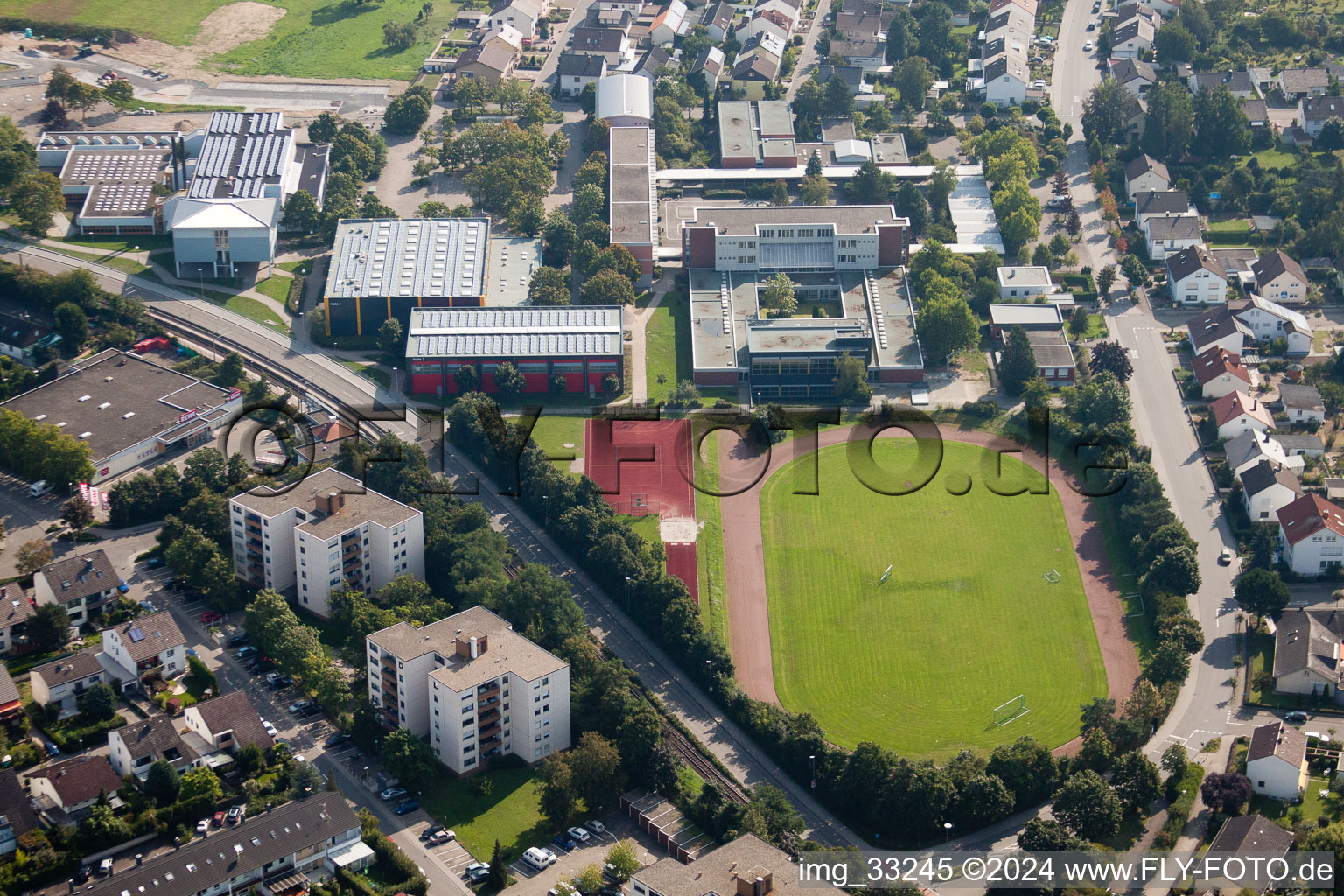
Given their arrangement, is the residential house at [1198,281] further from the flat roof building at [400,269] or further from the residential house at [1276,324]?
the flat roof building at [400,269]

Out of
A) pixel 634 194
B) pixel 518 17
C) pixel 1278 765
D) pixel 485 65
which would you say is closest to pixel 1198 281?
pixel 634 194

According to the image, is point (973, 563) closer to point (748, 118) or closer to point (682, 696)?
point (682, 696)

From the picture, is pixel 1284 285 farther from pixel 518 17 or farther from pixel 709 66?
pixel 518 17

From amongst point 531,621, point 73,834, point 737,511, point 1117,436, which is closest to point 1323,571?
point 1117,436

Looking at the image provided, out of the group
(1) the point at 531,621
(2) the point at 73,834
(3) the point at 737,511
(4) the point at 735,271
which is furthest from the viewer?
(4) the point at 735,271

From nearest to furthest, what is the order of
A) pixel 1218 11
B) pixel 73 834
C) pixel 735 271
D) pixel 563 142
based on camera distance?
1. pixel 73 834
2. pixel 735 271
3. pixel 563 142
4. pixel 1218 11

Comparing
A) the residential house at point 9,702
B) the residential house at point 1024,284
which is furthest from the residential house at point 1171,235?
the residential house at point 9,702
